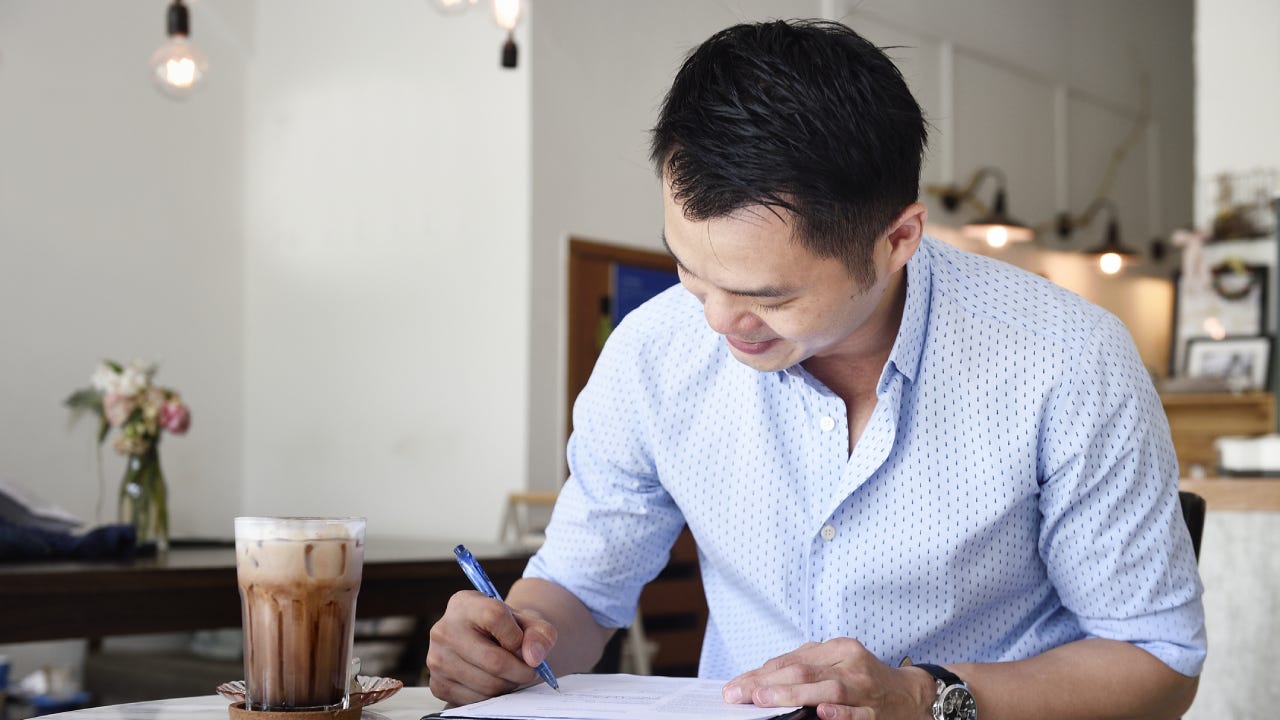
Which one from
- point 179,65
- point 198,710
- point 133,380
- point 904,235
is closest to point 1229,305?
point 179,65

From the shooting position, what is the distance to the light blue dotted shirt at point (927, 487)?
1.25 meters

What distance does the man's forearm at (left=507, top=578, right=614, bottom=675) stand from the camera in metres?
1.37

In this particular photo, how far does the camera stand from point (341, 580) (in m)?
1.03

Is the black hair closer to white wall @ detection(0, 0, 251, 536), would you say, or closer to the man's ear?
the man's ear

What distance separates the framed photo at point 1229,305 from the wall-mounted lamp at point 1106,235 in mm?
907

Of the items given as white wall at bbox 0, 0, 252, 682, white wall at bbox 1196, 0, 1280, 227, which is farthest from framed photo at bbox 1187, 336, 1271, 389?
white wall at bbox 0, 0, 252, 682

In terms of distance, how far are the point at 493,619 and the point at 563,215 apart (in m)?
4.21

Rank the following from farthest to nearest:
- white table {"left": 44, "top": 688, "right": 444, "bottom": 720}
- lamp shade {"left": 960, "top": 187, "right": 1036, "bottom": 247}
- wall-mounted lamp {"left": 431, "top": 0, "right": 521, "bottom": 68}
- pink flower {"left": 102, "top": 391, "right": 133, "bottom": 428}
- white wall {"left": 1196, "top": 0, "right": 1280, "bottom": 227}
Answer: lamp shade {"left": 960, "top": 187, "right": 1036, "bottom": 247} < white wall {"left": 1196, "top": 0, "right": 1280, "bottom": 227} < wall-mounted lamp {"left": 431, "top": 0, "right": 521, "bottom": 68} < pink flower {"left": 102, "top": 391, "right": 133, "bottom": 428} < white table {"left": 44, "top": 688, "right": 444, "bottom": 720}

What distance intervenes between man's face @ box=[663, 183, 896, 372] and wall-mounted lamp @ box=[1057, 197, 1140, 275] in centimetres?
622

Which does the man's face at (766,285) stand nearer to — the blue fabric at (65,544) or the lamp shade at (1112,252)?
the blue fabric at (65,544)

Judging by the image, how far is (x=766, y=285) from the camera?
44.1 inches

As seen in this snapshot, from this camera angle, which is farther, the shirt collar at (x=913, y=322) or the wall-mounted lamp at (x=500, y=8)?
the wall-mounted lamp at (x=500, y=8)

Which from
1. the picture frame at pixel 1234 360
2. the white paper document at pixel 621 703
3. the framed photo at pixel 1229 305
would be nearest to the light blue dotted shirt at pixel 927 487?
the white paper document at pixel 621 703

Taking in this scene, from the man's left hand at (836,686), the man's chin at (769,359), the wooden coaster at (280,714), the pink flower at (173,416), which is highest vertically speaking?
the man's chin at (769,359)
